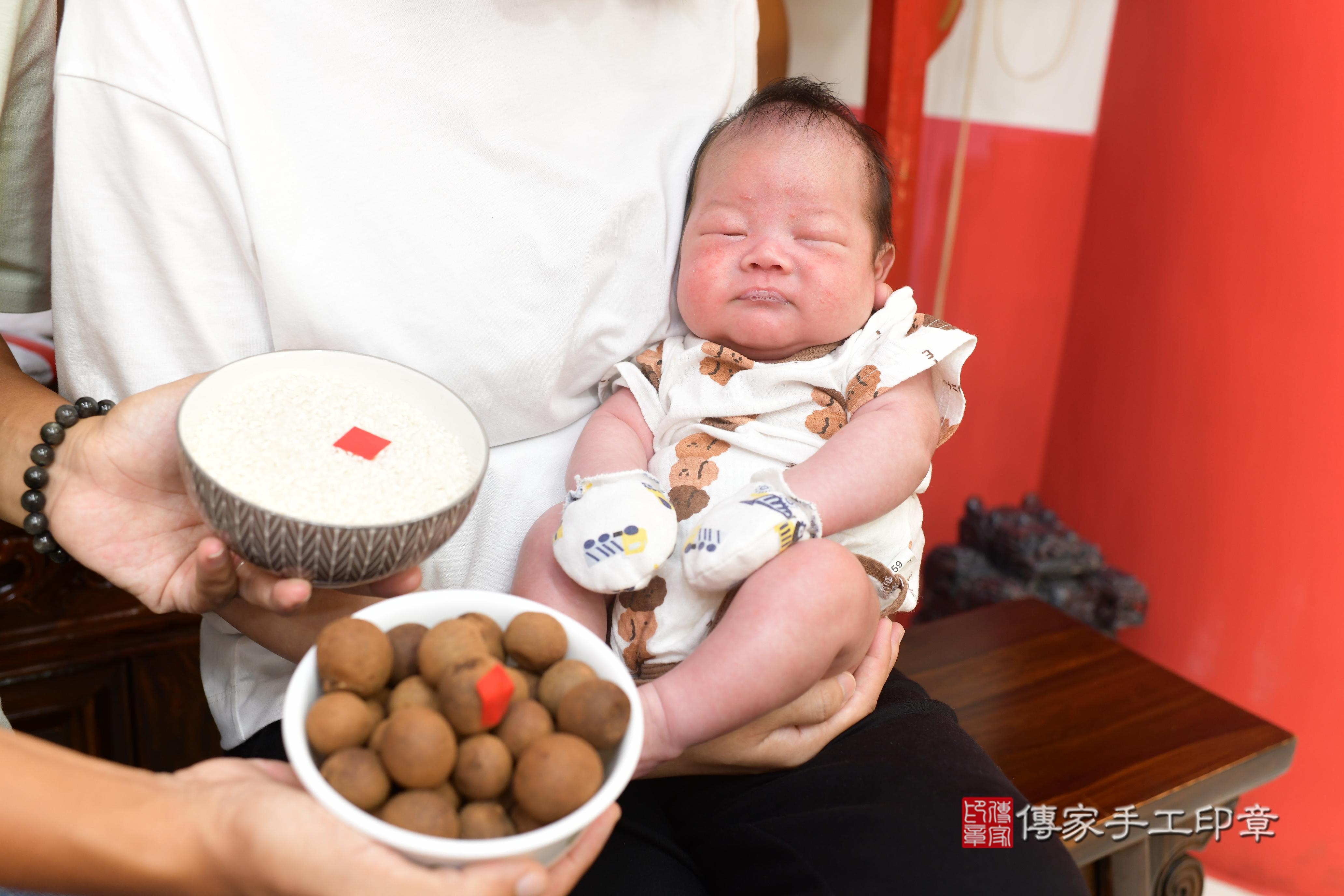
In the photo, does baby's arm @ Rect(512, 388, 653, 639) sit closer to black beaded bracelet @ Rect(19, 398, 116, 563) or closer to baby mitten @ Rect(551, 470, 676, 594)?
baby mitten @ Rect(551, 470, 676, 594)

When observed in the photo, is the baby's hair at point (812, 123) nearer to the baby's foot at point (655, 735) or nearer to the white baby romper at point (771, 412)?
the white baby romper at point (771, 412)

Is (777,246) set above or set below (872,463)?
above

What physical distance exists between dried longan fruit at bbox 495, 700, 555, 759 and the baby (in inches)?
7.0

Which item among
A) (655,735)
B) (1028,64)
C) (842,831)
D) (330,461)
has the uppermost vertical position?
(1028,64)

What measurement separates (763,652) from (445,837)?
1.12 feet

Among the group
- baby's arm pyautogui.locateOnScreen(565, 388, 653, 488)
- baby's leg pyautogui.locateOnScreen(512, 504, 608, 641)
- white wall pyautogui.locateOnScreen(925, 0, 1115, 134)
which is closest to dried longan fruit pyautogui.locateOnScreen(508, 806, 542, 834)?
baby's leg pyautogui.locateOnScreen(512, 504, 608, 641)

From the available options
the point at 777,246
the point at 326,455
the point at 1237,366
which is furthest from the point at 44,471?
the point at 1237,366

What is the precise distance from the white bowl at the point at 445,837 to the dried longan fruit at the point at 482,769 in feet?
0.12

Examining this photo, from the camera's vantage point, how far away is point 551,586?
1.01 meters

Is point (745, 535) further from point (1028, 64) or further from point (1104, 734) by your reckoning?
point (1028, 64)

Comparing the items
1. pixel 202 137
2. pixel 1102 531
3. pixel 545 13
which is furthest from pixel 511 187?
pixel 1102 531

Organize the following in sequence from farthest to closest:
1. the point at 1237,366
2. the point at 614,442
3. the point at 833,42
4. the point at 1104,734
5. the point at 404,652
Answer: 1. the point at 833,42
2. the point at 1237,366
3. the point at 1104,734
4. the point at 614,442
5. the point at 404,652

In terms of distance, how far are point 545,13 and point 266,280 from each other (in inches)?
17.3

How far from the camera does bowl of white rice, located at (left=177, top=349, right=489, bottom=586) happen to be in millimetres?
708
